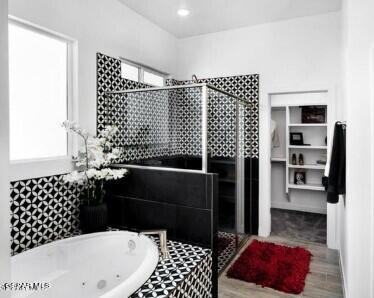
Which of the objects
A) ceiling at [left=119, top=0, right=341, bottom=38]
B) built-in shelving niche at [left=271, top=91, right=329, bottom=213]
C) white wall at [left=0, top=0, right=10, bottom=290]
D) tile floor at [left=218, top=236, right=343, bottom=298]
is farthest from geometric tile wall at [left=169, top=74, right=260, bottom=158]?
white wall at [left=0, top=0, right=10, bottom=290]

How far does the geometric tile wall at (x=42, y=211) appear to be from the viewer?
2176 mm

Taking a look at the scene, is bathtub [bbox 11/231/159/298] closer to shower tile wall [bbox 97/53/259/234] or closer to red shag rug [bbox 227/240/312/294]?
shower tile wall [bbox 97/53/259/234]

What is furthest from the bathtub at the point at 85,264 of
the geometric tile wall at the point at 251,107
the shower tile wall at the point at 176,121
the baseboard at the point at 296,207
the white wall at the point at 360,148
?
the baseboard at the point at 296,207

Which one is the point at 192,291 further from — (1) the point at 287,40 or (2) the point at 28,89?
(1) the point at 287,40

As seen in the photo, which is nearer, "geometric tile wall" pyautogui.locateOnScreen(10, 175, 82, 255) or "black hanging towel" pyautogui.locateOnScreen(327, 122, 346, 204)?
"geometric tile wall" pyautogui.locateOnScreen(10, 175, 82, 255)

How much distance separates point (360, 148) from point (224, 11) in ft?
7.90

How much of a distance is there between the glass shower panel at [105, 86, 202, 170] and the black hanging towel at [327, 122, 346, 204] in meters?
1.34

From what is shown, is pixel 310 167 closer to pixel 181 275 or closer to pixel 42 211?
pixel 181 275

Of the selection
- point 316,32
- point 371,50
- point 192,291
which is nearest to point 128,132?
point 192,291

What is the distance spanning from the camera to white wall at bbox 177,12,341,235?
3.51m

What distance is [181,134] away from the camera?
10.3ft

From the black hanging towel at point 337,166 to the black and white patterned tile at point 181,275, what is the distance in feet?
4.07

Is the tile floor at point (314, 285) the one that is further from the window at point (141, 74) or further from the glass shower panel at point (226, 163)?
the window at point (141, 74)

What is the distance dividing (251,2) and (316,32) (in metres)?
0.98
